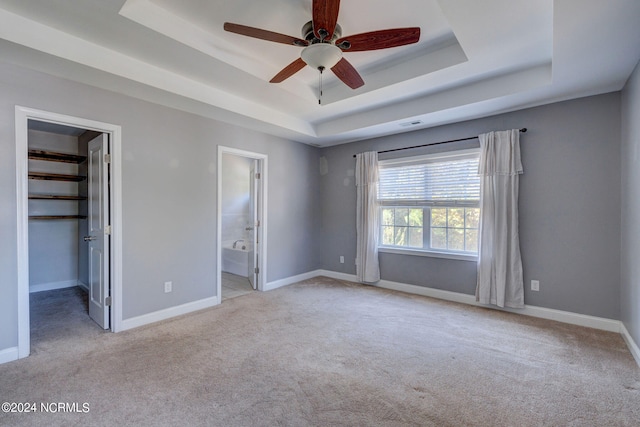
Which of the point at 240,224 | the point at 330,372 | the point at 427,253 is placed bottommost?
the point at 330,372

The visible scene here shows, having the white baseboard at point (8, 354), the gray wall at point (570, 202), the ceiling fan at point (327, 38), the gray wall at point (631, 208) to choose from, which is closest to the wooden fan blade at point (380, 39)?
the ceiling fan at point (327, 38)

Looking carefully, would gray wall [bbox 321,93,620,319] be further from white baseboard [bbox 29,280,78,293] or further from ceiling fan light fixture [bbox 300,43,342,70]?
white baseboard [bbox 29,280,78,293]

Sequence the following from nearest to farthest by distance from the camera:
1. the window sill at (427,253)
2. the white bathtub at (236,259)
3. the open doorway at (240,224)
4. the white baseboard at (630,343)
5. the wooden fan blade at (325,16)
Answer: the wooden fan blade at (325,16), the white baseboard at (630,343), the window sill at (427,253), the open doorway at (240,224), the white bathtub at (236,259)

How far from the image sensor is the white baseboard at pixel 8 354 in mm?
2408

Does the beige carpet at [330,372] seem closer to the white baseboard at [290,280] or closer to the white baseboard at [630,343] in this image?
the white baseboard at [630,343]

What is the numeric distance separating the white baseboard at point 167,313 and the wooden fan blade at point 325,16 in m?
3.28

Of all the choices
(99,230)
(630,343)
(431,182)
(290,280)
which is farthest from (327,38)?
(290,280)

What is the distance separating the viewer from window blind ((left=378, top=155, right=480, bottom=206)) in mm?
4035

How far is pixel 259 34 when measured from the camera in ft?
6.55

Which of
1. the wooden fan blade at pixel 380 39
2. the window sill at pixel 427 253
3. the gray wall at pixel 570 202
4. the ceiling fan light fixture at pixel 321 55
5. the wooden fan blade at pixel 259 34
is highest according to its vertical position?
the wooden fan blade at pixel 259 34

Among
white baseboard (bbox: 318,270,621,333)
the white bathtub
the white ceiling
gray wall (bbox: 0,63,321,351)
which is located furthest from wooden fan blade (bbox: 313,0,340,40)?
the white bathtub

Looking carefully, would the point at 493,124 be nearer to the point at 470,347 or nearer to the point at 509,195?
the point at 509,195

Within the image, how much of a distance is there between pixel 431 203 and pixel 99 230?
4191 mm

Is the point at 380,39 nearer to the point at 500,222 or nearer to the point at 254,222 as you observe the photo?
the point at 500,222
